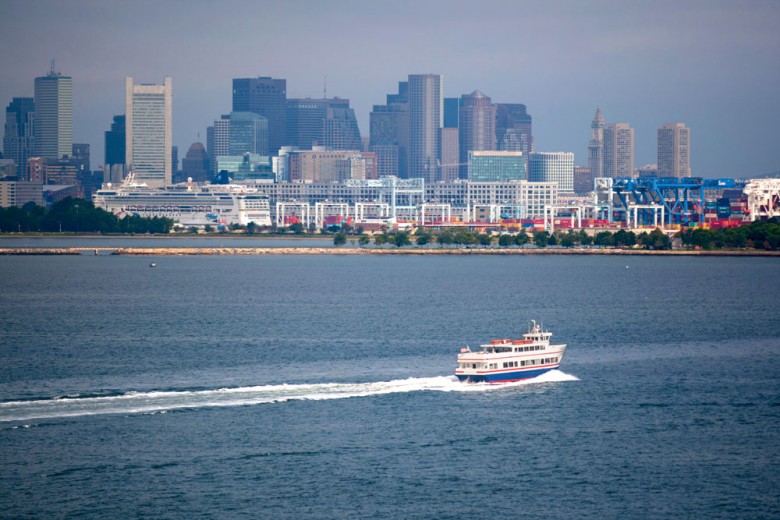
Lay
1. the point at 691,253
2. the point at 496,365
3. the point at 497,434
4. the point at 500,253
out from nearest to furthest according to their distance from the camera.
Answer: the point at 497,434, the point at 496,365, the point at 691,253, the point at 500,253

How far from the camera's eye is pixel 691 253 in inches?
5659

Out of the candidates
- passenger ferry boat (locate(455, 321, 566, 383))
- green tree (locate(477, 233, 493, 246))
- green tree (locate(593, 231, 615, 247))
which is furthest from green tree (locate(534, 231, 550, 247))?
passenger ferry boat (locate(455, 321, 566, 383))

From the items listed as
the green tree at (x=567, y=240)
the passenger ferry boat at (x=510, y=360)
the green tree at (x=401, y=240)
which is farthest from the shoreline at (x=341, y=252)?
the passenger ferry boat at (x=510, y=360)

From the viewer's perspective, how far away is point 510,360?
48.4 metres

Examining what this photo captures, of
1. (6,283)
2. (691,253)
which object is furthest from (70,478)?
(691,253)

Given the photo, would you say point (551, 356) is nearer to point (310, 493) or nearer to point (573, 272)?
point (310, 493)

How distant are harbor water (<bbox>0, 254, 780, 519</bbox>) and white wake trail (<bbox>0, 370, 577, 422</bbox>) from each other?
0.13 m

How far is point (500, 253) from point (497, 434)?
11399 centimetres

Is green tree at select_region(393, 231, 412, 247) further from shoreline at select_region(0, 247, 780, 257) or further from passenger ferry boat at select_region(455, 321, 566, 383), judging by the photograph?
passenger ferry boat at select_region(455, 321, 566, 383)

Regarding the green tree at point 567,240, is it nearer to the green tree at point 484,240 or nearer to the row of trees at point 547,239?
the row of trees at point 547,239

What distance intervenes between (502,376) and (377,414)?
7290 mm

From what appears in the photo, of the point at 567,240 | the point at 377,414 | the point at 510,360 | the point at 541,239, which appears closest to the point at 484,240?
the point at 541,239

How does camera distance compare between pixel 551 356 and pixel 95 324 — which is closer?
pixel 551 356

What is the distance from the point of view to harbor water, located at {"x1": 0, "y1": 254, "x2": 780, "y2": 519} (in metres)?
34.0
